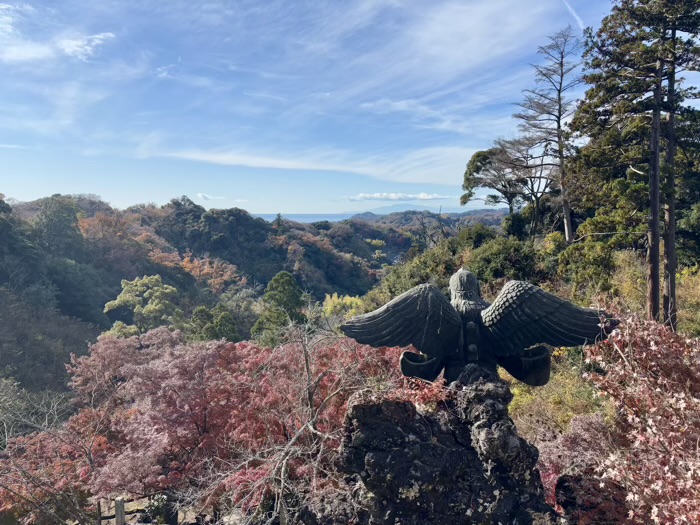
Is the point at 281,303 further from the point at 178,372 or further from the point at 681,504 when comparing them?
the point at 681,504

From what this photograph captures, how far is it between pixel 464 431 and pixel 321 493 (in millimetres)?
1670

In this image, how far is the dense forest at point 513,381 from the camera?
14.1 feet

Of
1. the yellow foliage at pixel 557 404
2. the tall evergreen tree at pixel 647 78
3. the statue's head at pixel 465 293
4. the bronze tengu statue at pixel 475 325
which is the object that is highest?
the tall evergreen tree at pixel 647 78

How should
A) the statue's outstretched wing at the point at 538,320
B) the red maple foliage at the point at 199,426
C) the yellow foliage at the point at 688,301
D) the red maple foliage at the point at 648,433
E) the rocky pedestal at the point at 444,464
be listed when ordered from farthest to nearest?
the yellow foliage at the point at 688,301, the red maple foliage at the point at 199,426, the statue's outstretched wing at the point at 538,320, the rocky pedestal at the point at 444,464, the red maple foliage at the point at 648,433

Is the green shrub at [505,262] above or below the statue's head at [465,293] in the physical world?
below

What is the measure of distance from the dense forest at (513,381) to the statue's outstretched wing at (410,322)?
53 centimetres

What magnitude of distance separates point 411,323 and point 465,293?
86 cm

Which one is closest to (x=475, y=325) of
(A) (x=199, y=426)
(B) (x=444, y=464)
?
(B) (x=444, y=464)

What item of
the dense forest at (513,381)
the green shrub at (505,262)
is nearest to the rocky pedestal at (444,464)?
the dense forest at (513,381)

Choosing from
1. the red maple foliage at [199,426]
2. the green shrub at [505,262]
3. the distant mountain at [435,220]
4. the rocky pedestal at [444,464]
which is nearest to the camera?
the rocky pedestal at [444,464]

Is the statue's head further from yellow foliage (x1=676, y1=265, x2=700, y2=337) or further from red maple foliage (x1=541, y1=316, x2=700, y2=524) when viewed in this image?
yellow foliage (x1=676, y1=265, x2=700, y2=337)

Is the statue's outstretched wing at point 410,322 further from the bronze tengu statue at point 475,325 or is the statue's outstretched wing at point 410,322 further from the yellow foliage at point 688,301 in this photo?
the yellow foliage at point 688,301

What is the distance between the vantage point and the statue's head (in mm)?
4922

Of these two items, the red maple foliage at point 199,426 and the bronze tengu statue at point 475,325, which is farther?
the red maple foliage at point 199,426
